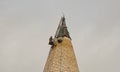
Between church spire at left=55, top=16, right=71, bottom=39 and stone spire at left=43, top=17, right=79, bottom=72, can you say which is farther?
church spire at left=55, top=16, right=71, bottom=39

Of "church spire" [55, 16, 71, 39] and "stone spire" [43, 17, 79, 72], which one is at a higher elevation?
"church spire" [55, 16, 71, 39]

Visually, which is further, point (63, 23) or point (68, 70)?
point (63, 23)

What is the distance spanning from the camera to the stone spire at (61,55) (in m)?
30.5

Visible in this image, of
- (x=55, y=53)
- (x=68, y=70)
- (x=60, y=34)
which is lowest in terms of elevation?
(x=68, y=70)

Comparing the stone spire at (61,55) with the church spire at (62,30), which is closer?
the stone spire at (61,55)

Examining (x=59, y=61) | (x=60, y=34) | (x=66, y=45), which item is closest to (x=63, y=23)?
(x=60, y=34)

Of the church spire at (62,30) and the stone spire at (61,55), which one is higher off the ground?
the church spire at (62,30)

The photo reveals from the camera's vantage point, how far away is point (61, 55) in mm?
31766

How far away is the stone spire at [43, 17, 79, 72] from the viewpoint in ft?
100

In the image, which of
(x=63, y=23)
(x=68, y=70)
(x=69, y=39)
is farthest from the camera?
(x=63, y=23)

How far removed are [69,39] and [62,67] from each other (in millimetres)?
5476

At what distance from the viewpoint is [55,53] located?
3222cm

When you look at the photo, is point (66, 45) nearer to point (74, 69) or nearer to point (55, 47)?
point (55, 47)

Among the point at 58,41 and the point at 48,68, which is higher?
the point at 58,41
